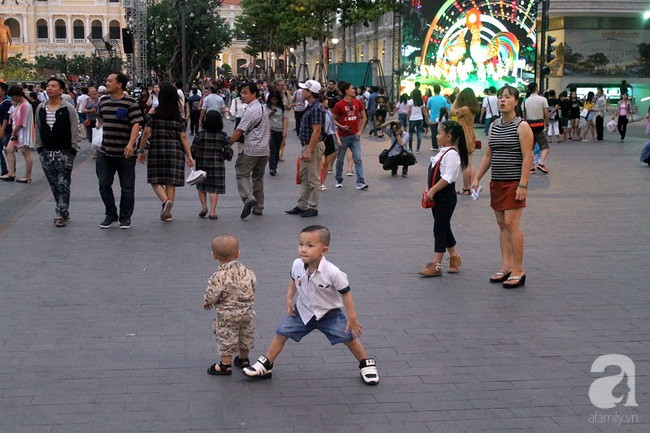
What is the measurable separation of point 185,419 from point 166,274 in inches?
136

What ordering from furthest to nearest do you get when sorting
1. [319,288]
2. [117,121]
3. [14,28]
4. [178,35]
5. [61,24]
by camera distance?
[61,24]
[14,28]
[178,35]
[117,121]
[319,288]

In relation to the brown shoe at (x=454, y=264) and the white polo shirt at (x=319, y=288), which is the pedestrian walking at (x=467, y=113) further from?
the white polo shirt at (x=319, y=288)

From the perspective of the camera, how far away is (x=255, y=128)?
10961 mm

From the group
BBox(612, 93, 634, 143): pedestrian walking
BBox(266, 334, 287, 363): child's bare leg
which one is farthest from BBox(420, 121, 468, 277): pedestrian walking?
BBox(612, 93, 634, 143): pedestrian walking

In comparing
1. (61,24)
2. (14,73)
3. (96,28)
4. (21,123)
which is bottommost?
(21,123)

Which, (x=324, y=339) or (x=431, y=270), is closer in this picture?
(x=324, y=339)

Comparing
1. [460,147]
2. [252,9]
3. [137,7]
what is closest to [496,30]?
[137,7]

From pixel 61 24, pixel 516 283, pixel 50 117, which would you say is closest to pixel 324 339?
pixel 516 283

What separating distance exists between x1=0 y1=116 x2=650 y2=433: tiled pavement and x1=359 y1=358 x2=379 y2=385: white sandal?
5 cm

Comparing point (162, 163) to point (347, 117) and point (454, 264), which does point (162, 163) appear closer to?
point (347, 117)

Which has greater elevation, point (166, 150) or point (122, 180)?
point (166, 150)

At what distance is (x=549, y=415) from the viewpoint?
4578 millimetres

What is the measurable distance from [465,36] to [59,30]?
273 feet

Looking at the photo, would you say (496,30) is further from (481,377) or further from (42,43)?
(42,43)
